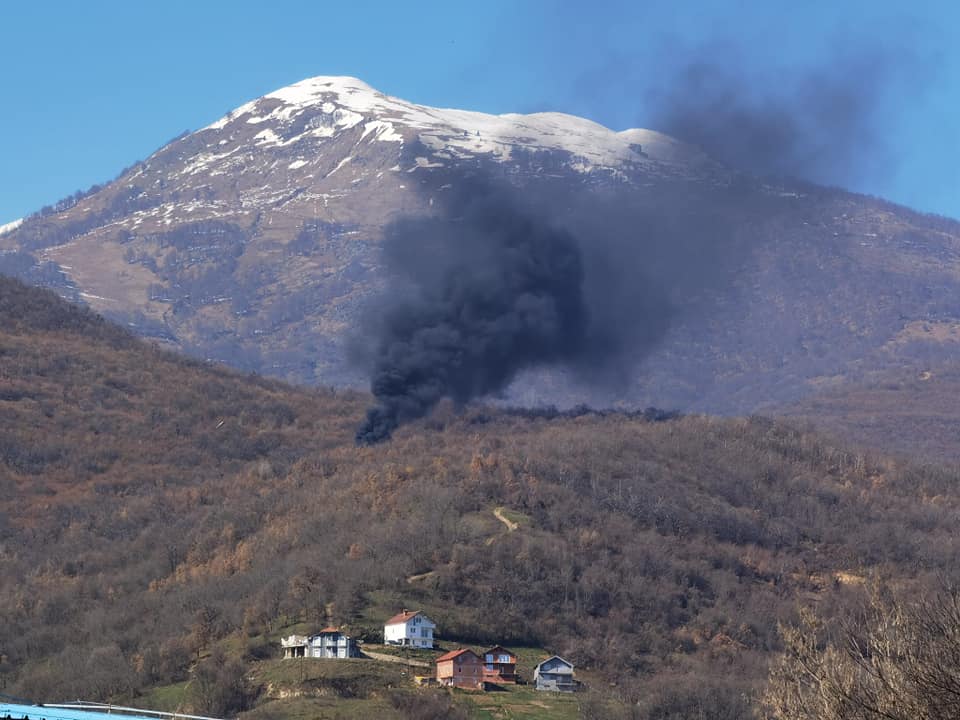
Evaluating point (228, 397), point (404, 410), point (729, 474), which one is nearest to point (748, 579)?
point (729, 474)

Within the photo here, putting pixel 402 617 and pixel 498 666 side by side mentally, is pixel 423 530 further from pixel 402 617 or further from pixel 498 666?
pixel 498 666

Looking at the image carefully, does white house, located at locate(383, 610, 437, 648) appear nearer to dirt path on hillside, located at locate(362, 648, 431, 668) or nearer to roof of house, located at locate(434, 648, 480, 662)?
dirt path on hillside, located at locate(362, 648, 431, 668)

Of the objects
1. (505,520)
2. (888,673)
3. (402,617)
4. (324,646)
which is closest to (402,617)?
(402,617)

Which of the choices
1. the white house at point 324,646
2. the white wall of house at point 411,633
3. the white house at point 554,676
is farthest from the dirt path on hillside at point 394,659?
the white house at point 554,676

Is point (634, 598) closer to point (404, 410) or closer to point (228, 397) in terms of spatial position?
point (404, 410)

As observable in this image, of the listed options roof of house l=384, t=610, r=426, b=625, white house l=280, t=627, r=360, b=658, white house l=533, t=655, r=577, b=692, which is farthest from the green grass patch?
white house l=533, t=655, r=577, b=692
